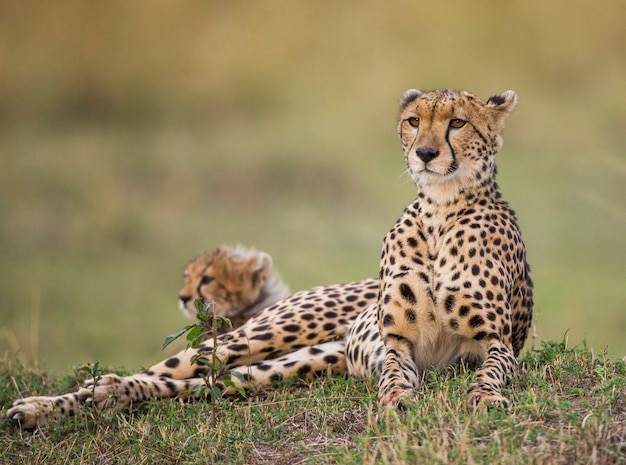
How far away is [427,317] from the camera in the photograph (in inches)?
156

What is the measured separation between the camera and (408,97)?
4.28 m

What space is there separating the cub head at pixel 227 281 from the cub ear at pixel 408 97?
1605mm

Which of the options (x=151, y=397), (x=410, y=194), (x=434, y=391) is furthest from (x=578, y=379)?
(x=410, y=194)

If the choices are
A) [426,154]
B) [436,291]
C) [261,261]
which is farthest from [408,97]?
[261,261]

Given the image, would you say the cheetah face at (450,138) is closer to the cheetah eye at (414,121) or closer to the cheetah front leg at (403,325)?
the cheetah eye at (414,121)

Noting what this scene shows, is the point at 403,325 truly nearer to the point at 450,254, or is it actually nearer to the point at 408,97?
the point at 450,254

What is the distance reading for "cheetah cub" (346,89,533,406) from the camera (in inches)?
154

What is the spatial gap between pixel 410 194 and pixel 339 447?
8.87 meters

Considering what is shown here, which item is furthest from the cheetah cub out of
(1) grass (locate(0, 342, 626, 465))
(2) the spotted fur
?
(2) the spotted fur

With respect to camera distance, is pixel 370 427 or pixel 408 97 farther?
pixel 408 97

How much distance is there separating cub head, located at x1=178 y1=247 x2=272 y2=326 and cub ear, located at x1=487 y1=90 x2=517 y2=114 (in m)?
1.83

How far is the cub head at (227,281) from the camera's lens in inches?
220

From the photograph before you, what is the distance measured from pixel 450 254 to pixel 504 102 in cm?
67

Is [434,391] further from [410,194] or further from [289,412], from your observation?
[410,194]
